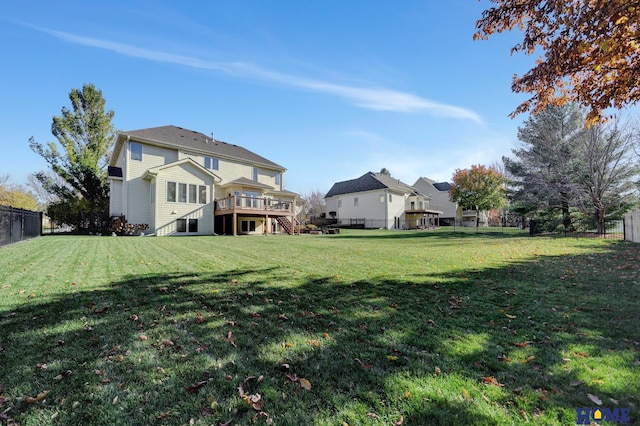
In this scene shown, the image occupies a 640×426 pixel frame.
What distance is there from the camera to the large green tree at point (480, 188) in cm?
3956

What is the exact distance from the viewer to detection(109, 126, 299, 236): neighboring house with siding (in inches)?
802

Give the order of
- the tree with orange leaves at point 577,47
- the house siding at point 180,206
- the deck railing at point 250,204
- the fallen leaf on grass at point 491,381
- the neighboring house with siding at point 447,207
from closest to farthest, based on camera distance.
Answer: the fallen leaf on grass at point 491,381, the tree with orange leaves at point 577,47, the house siding at point 180,206, the deck railing at point 250,204, the neighboring house with siding at point 447,207

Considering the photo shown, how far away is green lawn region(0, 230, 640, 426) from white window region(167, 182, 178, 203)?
1548 cm

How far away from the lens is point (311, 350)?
2.90m

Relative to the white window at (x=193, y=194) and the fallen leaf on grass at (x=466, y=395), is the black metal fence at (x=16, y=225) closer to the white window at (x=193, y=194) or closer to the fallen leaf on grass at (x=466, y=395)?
the white window at (x=193, y=194)

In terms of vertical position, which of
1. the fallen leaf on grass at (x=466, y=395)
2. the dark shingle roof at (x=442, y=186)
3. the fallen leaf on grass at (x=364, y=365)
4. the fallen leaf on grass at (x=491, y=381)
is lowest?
the fallen leaf on grass at (x=491, y=381)

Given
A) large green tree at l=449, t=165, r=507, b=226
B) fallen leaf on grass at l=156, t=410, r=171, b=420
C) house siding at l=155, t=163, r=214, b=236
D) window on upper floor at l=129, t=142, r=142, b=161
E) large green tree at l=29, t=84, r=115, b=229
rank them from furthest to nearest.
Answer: large green tree at l=449, t=165, r=507, b=226 → large green tree at l=29, t=84, r=115, b=229 → window on upper floor at l=129, t=142, r=142, b=161 → house siding at l=155, t=163, r=214, b=236 → fallen leaf on grass at l=156, t=410, r=171, b=420

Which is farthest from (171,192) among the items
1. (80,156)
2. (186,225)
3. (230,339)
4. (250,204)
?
(230,339)

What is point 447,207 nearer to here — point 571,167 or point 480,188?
point 480,188

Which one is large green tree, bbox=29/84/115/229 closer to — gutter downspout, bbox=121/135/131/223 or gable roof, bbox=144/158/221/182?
gutter downspout, bbox=121/135/131/223

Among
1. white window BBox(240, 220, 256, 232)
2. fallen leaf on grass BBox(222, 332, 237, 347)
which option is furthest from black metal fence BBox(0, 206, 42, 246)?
fallen leaf on grass BBox(222, 332, 237, 347)

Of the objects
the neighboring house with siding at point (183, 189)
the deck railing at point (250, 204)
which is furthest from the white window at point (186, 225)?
the deck railing at point (250, 204)

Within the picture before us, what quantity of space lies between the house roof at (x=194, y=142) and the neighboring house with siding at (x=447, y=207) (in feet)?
106

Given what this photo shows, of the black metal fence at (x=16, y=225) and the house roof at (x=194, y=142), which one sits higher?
the house roof at (x=194, y=142)
